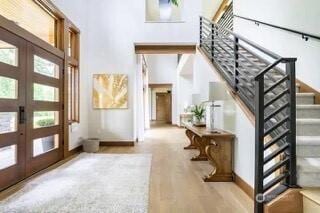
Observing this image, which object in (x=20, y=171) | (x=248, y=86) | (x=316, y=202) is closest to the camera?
(x=316, y=202)

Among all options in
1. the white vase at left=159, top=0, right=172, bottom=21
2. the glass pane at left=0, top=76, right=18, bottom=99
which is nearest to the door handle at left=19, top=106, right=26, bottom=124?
the glass pane at left=0, top=76, right=18, bottom=99

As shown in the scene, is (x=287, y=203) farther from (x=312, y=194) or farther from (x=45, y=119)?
(x=45, y=119)

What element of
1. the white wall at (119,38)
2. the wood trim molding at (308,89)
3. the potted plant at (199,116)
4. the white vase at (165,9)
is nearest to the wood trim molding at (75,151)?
the white wall at (119,38)

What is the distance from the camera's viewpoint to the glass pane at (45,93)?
4.38 metres

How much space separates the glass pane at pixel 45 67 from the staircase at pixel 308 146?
13.0ft

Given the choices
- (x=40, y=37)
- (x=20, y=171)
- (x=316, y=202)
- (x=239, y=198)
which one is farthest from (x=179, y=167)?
(x=40, y=37)

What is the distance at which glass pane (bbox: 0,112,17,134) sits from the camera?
342 centimetres

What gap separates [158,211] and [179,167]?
209 centimetres

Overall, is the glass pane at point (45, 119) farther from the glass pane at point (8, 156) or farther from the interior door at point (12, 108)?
the glass pane at point (8, 156)

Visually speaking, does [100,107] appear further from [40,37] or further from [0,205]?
[0,205]

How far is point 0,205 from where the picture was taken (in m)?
2.85

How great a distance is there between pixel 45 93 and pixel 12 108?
3.80 feet

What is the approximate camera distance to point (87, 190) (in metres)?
3.38

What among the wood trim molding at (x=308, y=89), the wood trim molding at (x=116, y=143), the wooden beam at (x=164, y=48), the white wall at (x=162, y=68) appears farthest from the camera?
the white wall at (x=162, y=68)
